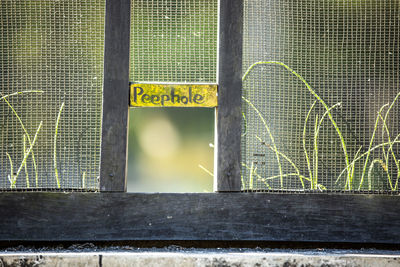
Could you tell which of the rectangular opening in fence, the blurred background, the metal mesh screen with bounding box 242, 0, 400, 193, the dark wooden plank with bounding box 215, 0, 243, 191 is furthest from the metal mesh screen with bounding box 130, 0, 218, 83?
the blurred background

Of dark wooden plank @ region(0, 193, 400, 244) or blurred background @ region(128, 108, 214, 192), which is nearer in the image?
dark wooden plank @ region(0, 193, 400, 244)

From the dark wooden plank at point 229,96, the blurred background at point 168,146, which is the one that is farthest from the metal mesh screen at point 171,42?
the blurred background at point 168,146

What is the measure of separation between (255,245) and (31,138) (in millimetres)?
2086

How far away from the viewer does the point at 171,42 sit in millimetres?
3209

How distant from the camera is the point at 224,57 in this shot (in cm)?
328

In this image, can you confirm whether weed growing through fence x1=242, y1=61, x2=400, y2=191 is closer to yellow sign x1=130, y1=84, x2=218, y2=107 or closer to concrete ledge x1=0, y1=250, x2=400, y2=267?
yellow sign x1=130, y1=84, x2=218, y2=107

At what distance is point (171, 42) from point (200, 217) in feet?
4.91

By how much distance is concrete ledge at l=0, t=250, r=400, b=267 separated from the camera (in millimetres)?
2797

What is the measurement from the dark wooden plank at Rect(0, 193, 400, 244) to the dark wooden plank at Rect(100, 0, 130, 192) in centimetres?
19

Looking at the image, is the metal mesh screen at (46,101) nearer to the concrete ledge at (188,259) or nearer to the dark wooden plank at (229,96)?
the concrete ledge at (188,259)

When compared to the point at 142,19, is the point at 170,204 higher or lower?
lower

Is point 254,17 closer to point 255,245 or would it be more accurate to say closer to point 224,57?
point 224,57

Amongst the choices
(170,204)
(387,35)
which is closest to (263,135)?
(170,204)

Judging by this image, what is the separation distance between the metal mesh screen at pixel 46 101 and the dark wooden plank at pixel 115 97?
0.30 ft
